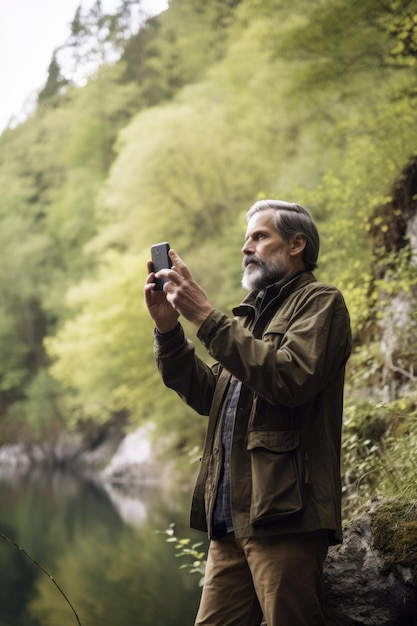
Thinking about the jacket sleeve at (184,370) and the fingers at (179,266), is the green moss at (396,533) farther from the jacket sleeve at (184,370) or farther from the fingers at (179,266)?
the fingers at (179,266)

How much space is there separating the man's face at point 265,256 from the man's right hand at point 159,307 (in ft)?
0.89

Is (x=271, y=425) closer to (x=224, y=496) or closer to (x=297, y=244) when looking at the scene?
(x=224, y=496)

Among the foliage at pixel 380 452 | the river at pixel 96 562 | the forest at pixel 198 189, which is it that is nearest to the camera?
the foliage at pixel 380 452

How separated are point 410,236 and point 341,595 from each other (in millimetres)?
3877

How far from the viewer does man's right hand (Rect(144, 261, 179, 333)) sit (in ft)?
8.09

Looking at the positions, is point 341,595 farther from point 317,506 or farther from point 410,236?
point 410,236

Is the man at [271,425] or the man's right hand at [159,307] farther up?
the man's right hand at [159,307]

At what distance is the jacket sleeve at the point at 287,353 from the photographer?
7.23 ft

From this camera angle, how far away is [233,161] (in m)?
20.6

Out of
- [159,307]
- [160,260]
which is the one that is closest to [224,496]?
[159,307]

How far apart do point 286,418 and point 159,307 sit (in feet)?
1.77

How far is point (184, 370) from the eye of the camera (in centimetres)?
269

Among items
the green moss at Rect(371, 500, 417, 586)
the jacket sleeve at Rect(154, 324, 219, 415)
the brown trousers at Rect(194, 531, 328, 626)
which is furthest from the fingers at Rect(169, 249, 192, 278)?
the green moss at Rect(371, 500, 417, 586)

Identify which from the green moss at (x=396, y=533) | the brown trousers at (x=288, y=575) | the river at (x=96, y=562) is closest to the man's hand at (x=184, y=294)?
the brown trousers at (x=288, y=575)
